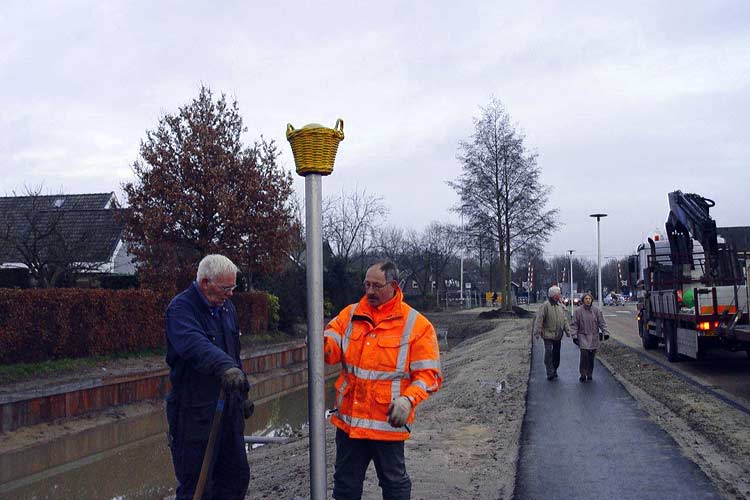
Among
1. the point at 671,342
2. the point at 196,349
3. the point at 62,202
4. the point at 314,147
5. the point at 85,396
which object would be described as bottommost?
the point at 85,396

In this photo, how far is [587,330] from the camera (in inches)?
559

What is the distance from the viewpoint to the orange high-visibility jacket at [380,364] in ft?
14.2

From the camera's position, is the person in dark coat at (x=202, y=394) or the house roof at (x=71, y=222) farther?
the house roof at (x=71, y=222)

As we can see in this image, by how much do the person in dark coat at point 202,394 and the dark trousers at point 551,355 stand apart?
411 inches

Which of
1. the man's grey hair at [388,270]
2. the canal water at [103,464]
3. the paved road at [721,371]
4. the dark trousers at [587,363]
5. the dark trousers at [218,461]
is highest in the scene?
the man's grey hair at [388,270]

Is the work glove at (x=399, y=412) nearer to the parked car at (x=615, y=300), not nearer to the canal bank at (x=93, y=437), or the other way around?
the canal bank at (x=93, y=437)

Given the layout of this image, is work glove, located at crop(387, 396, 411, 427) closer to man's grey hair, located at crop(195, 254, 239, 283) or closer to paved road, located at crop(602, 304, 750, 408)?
man's grey hair, located at crop(195, 254, 239, 283)

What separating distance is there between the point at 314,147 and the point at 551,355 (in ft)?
38.0

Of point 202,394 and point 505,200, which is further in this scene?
point 505,200

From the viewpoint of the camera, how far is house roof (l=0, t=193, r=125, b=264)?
23672mm

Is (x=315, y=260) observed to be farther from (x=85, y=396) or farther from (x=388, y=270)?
(x=85, y=396)

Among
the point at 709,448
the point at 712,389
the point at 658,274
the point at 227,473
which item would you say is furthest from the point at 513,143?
the point at 227,473

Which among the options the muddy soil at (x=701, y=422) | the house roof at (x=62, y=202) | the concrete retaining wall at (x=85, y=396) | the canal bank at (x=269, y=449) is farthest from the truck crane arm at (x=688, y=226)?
the house roof at (x=62, y=202)

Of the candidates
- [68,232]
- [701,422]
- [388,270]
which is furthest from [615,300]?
[388,270]
